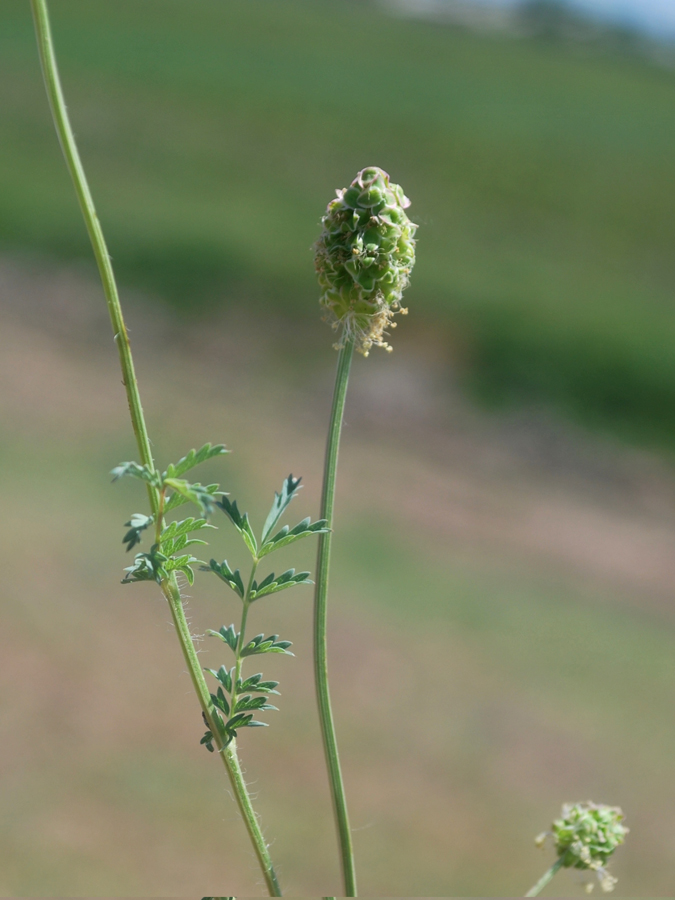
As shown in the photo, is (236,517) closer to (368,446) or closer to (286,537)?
(286,537)

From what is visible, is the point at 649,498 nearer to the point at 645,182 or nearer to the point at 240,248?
the point at 240,248

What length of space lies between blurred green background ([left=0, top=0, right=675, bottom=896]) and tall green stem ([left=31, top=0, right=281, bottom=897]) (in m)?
0.45

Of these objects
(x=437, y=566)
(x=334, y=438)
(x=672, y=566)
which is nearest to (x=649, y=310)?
(x=672, y=566)

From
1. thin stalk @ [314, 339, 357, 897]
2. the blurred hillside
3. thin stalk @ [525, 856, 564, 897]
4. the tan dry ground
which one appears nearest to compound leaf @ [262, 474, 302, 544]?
thin stalk @ [314, 339, 357, 897]

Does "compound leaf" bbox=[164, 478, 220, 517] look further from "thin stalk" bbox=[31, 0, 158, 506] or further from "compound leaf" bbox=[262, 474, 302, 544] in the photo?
"compound leaf" bbox=[262, 474, 302, 544]

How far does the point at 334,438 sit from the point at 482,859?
12.7ft

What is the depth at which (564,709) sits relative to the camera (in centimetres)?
502

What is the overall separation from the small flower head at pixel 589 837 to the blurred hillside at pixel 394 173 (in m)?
7.69

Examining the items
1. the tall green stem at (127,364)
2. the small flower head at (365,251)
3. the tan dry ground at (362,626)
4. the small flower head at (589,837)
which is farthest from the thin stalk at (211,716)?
the tan dry ground at (362,626)

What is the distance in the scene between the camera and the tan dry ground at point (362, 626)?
158 inches

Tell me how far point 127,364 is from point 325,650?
214 millimetres

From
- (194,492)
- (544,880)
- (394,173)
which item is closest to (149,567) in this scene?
(194,492)

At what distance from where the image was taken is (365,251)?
652 mm

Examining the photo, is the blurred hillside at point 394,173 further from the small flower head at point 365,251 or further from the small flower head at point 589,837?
the small flower head at point 365,251
